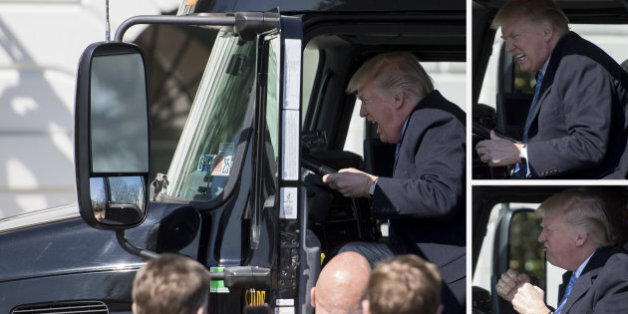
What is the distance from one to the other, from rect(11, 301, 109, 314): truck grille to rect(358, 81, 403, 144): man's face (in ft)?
4.02

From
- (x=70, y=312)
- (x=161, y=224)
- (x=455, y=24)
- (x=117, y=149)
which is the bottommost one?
(x=70, y=312)

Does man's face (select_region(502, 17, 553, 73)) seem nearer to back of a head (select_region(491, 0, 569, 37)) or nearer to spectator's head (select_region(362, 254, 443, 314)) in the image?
back of a head (select_region(491, 0, 569, 37))

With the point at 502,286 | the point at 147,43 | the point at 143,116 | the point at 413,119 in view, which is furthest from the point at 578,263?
the point at 147,43

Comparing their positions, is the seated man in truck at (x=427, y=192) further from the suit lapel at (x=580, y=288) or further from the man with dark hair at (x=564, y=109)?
the suit lapel at (x=580, y=288)

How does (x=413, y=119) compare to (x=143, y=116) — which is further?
(x=413, y=119)

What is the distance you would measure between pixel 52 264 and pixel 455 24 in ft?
5.62

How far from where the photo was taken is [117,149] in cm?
327

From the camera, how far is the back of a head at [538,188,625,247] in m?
3.70

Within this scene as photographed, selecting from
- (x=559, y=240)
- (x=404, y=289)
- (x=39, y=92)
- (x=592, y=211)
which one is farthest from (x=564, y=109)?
(x=39, y=92)

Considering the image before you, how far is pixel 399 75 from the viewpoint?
155 inches

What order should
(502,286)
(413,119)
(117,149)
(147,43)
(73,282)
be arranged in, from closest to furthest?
(117,149) < (73,282) < (413,119) < (502,286) < (147,43)

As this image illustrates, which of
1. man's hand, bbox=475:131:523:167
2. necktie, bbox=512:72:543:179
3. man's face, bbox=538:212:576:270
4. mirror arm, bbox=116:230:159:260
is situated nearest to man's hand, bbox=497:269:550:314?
man's face, bbox=538:212:576:270

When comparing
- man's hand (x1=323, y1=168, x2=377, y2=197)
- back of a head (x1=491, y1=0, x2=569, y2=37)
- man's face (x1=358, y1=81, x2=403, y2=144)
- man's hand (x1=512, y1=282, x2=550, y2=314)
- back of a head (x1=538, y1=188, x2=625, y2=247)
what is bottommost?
man's hand (x1=512, y1=282, x2=550, y2=314)

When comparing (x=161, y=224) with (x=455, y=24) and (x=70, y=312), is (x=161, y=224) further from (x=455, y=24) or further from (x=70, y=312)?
(x=455, y=24)
